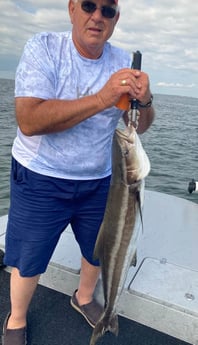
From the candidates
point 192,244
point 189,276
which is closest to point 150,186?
point 192,244

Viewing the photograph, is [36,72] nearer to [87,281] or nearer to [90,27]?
[90,27]

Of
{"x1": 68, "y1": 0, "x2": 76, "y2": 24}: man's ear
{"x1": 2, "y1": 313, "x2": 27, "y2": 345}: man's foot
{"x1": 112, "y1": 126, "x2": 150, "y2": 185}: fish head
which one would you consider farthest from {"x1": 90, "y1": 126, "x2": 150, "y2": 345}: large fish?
{"x1": 68, "y1": 0, "x2": 76, "y2": 24}: man's ear

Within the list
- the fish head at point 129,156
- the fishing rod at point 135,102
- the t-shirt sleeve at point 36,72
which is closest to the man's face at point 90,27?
the t-shirt sleeve at point 36,72

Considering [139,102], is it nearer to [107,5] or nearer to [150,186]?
[107,5]

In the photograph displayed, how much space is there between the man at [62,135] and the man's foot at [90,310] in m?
0.58

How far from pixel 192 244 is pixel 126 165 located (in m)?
2.34

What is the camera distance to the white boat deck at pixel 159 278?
123 inches

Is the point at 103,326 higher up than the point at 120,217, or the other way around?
the point at 120,217

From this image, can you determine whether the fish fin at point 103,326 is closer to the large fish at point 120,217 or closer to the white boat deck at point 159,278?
the large fish at point 120,217

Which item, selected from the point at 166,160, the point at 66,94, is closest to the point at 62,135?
the point at 66,94

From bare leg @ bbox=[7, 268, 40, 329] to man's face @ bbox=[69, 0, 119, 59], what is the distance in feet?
5.56

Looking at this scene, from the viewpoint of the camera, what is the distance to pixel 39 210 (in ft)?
8.85

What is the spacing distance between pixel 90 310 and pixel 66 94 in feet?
6.37

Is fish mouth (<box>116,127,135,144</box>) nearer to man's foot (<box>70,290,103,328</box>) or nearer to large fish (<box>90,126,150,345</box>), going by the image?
large fish (<box>90,126,150,345</box>)
